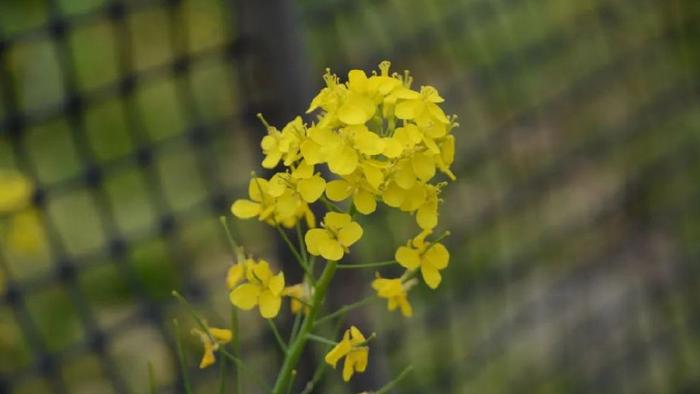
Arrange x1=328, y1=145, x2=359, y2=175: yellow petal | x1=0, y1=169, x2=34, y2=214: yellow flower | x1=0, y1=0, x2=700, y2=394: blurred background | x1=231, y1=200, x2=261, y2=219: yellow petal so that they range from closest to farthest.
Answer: x1=328, y1=145, x2=359, y2=175: yellow petal, x1=231, y1=200, x2=261, y2=219: yellow petal, x1=0, y1=169, x2=34, y2=214: yellow flower, x1=0, y1=0, x2=700, y2=394: blurred background

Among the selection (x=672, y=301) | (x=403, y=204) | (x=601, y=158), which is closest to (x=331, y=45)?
(x=601, y=158)

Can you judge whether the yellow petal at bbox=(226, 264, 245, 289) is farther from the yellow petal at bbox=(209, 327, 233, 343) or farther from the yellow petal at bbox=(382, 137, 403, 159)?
the yellow petal at bbox=(382, 137, 403, 159)

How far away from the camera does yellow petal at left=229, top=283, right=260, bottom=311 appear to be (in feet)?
3.10

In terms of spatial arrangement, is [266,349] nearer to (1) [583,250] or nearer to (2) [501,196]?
(2) [501,196]

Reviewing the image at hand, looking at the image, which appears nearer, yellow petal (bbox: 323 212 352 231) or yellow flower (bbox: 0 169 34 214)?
yellow petal (bbox: 323 212 352 231)

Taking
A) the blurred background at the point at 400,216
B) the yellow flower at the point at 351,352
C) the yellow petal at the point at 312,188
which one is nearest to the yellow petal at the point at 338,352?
the yellow flower at the point at 351,352

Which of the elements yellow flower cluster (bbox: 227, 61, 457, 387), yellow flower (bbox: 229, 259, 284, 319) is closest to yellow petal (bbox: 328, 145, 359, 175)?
yellow flower cluster (bbox: 227, 61, 457, 387)

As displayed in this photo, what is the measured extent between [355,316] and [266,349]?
15 cm

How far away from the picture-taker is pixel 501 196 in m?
3.08

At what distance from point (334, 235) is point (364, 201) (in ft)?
0.10

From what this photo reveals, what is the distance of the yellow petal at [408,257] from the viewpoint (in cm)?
94

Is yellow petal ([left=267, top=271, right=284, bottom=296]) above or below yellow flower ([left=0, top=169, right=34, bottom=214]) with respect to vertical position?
above

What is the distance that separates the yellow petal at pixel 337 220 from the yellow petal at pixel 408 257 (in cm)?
5

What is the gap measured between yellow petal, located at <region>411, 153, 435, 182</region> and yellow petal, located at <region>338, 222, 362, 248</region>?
5cm
